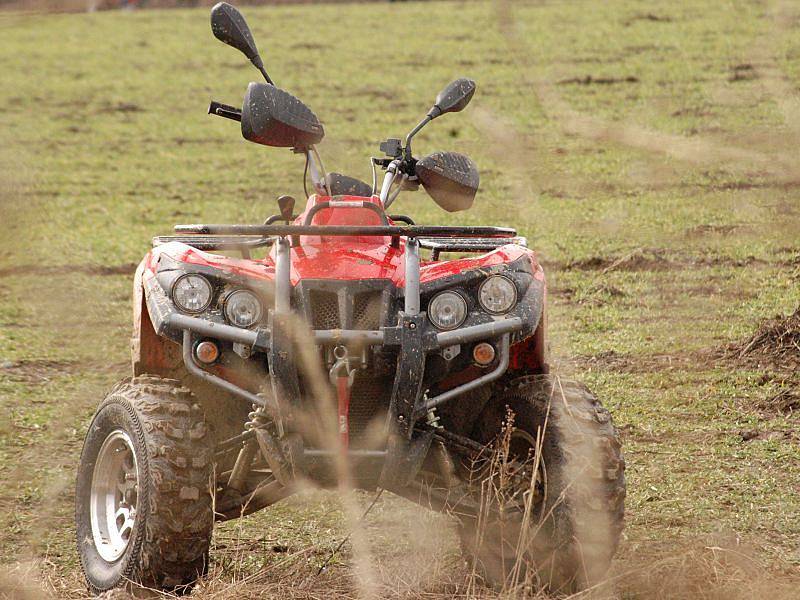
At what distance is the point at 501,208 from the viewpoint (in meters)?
13.6

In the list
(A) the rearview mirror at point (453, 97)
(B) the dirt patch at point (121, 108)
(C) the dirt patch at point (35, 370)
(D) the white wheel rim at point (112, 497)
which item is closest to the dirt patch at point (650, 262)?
(C) the dirt patch at point (35, 370)

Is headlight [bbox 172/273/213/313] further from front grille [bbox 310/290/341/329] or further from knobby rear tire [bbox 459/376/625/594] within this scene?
knobby rear tire [bbox 459/376/625/594]

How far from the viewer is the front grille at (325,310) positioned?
178 inches

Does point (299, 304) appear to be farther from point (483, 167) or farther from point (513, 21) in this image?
point (483, 167)

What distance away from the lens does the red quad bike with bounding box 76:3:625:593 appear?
4.40 metres

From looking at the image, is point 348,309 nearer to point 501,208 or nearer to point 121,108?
point 501,208

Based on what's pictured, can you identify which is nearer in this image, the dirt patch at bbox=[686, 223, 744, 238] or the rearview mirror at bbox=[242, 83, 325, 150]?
the rearview mirror at bbox=[242, 83, 325, 150]

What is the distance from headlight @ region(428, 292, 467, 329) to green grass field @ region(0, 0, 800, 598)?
601mm

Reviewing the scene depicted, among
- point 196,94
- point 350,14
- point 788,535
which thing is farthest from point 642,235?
point 350,14

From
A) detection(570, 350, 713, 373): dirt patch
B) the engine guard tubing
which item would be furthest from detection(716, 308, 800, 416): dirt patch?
the engine guard tubing

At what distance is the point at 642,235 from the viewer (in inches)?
471

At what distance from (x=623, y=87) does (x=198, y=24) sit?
33.2 ft

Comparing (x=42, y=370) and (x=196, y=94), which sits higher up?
(x=196, y=94)

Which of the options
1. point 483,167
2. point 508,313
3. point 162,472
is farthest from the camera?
point 483,167
